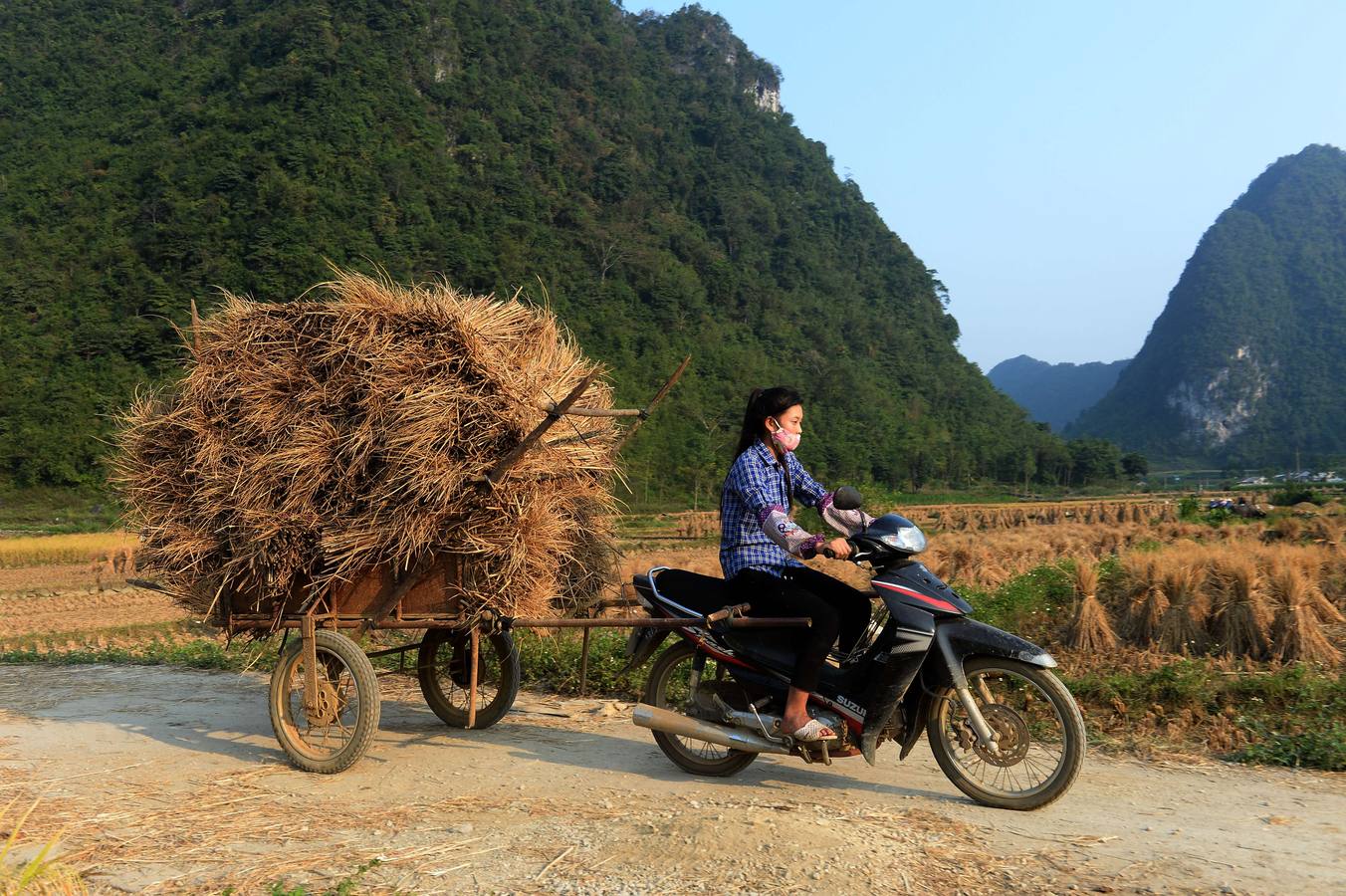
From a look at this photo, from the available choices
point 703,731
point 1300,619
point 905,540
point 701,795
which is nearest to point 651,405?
point 905,540

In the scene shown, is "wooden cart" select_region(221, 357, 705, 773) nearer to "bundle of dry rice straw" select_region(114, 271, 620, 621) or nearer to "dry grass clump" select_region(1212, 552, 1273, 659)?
"bundle of dry rice straw" select_region(114, 271, 620, 621)

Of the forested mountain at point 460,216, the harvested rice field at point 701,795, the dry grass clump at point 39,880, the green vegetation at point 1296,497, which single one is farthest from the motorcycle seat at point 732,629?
the forested mountain at point 460,216

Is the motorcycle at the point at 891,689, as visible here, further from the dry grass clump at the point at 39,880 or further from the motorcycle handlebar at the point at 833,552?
the dry grass clump at the point at 39,880

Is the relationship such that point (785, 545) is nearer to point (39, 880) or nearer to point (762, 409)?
point (762, 409)

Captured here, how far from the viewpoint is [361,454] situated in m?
5.25

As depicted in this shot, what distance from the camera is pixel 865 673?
466 cm

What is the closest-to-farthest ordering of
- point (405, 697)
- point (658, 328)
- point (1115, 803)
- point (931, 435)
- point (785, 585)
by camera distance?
point (1115, 803) < point (785, 585) < point (405, 697) < point (658, 328) < point (931, 435)

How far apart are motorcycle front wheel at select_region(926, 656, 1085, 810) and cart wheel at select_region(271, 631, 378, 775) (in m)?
2.98

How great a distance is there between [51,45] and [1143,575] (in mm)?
87465

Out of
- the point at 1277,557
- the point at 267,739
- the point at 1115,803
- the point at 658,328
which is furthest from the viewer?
the point at 658,328

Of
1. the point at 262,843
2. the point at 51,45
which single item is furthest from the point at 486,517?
the point at 51,45

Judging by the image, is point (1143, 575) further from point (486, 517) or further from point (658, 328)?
point (658, 328)

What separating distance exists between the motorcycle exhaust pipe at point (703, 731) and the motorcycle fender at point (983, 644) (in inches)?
38.5

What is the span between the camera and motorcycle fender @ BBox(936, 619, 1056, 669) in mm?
4305
